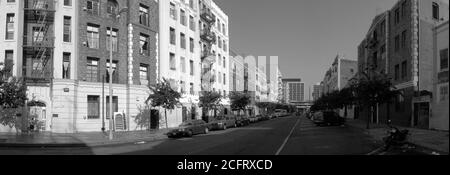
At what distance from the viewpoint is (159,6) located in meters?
47.4

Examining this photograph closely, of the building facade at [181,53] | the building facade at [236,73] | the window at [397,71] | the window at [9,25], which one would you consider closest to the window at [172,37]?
the building facade at [181,53]

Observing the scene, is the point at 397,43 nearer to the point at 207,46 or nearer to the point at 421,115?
the point at 421,115

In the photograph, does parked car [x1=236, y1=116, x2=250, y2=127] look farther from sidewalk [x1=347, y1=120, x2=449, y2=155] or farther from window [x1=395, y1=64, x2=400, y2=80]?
sidewalk [x1=347, y1=120, x2=449, y2=155]

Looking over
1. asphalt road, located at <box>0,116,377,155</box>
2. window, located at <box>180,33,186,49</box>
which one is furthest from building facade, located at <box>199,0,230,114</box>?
asphalt road, located at <box>0,116,377,155</box>

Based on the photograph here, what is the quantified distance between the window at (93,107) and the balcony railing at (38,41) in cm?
544

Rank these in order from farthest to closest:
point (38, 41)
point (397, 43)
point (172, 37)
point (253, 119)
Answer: point (253, 119) < point (172, 37) < point (397, 43) < point (38, 41)

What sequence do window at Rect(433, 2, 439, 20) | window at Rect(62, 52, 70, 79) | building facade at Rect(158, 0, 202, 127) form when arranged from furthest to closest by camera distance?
1. building facade at Rect(158, 0, 202, 127)
2. window at Rect(433, 2, 439, 20)
3. window at Rect(62, 52, 70, 79)

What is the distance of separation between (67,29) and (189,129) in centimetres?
1383

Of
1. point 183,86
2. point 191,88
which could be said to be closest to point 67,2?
point 183,86

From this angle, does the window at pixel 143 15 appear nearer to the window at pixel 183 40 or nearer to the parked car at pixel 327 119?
the window at pixel 183 40

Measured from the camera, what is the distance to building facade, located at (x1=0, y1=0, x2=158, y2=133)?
3550 centimetres

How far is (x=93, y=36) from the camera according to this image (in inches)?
1522
